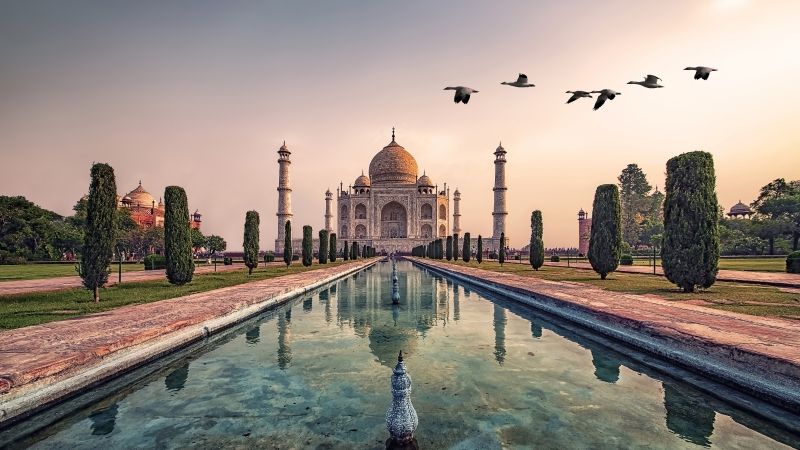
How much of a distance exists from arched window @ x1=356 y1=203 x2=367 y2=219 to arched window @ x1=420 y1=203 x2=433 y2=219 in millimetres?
8359

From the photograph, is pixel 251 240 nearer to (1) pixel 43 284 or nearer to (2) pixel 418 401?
(1) pixel 43 284

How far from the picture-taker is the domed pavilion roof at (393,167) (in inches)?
2393

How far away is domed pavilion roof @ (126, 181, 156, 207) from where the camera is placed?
53938mm

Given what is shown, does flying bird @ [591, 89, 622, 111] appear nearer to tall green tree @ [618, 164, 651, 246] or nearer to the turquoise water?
the turquoise water

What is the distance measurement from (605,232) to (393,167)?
4911 centimetres

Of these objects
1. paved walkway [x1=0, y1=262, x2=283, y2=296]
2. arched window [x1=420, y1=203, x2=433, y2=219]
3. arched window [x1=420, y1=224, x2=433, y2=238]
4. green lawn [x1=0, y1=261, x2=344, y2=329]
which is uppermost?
arched window [x1=420, y1=203, x2=433, y2=219]

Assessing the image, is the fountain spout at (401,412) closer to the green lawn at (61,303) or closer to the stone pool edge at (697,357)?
the stone pool edge at (697,357)

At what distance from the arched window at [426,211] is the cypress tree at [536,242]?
39.5 metres

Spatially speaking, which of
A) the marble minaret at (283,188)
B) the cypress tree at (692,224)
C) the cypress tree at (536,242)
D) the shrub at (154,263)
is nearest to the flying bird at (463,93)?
the cypress tree at (692,224)

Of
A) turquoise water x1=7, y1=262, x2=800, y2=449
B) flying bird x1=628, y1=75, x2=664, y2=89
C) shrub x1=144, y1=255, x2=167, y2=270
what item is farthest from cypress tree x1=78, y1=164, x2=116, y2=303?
shrub x1=144, y1=255, x2=167, y2=270

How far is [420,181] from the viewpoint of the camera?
62.3 metres

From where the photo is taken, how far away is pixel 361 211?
58.8 m

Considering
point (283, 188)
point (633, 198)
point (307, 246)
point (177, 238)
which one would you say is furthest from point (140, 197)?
point (633, 198)

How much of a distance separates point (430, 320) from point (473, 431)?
4411mm
